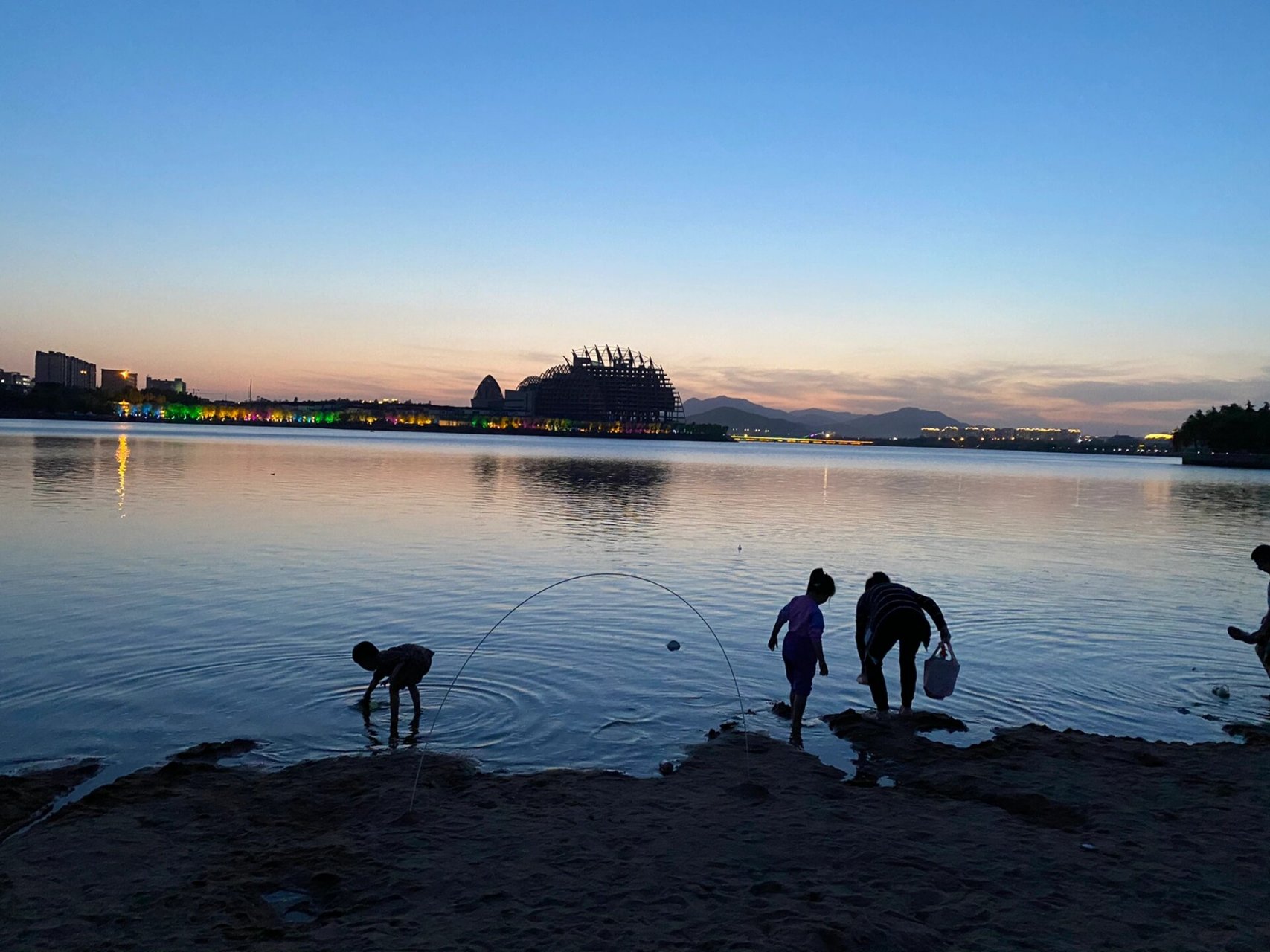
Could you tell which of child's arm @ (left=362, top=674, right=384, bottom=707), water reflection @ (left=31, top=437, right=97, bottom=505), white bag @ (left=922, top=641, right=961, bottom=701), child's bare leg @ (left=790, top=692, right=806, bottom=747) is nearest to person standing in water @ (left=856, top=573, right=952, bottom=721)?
white bag @ (left=922, top=641, right=961, bottom=701)

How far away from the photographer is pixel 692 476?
237ft

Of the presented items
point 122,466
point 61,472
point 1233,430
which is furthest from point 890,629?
point 1233,430

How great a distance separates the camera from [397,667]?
999cm

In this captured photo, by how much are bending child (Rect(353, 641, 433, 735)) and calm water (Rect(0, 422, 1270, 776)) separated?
0.35 metres

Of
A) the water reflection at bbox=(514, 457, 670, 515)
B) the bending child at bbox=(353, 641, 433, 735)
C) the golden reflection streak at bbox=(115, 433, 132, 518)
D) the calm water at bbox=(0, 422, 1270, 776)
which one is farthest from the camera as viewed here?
the water reflection at bbox=(514, 457, 670, 515)

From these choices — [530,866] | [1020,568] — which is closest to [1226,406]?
[1020,568]

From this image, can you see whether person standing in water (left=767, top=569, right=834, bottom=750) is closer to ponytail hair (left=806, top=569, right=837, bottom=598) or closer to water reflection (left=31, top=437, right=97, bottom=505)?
ponytail hair (left=806, top=569, right=837, bottom=598)

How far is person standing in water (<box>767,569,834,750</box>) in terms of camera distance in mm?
9727

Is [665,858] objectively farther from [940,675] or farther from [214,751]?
[940,675]

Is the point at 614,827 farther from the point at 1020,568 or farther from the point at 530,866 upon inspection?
the point at 1020,568

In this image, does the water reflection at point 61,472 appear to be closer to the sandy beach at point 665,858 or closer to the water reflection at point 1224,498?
the sandy beach at point 665,858

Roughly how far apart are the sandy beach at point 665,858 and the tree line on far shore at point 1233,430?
167785mm

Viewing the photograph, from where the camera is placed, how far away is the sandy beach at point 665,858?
Answer: 5.59 meters

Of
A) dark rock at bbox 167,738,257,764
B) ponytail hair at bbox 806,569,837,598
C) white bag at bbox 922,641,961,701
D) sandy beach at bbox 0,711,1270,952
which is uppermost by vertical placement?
ponytail hair at bbox 806,569,837,598
